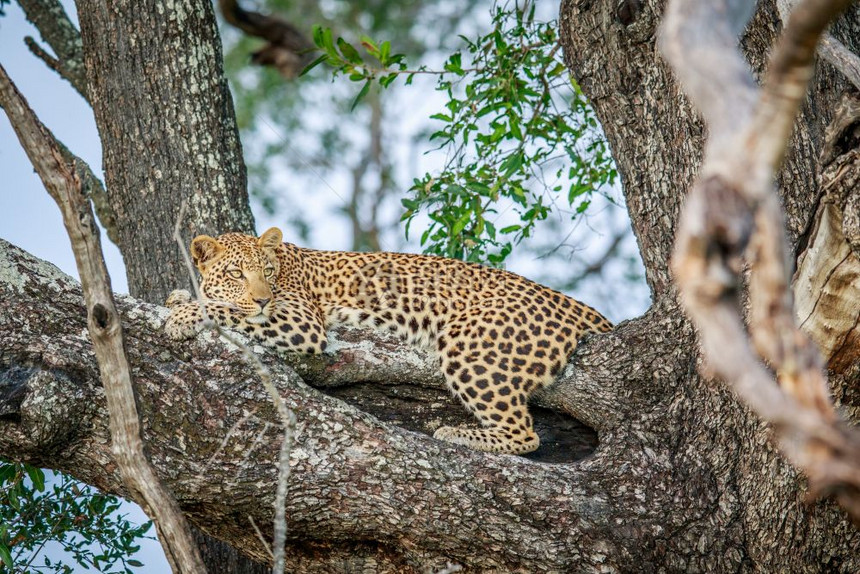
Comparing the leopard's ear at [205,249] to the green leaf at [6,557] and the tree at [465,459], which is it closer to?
the tree at [465,459]

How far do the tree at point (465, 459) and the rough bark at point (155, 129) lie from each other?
60.2 inches

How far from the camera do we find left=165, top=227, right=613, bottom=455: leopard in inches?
244

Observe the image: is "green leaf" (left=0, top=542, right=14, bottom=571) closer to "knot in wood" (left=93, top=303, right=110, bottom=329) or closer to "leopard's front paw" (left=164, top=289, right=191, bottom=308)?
"leopard's front paw" (left=164, top=289, right=191, bottom=308)

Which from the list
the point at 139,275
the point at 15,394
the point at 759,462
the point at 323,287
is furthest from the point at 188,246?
the point at 759,462

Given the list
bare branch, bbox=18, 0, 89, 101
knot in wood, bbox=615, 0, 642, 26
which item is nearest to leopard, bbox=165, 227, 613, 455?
knot in wood, bbox=615, 0, 642, 26

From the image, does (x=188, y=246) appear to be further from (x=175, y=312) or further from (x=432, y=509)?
(x=432, y=509)

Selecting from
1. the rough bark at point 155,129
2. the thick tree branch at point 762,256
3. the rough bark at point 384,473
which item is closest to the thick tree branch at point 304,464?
the rough bark at point 384,473

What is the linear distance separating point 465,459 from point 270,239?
8.09 feet

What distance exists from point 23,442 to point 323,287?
104 inches

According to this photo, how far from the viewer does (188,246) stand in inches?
279

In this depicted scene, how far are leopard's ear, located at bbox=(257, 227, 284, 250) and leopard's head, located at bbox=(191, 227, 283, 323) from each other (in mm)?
14

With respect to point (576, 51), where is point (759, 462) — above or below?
below

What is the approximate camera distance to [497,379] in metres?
6.29

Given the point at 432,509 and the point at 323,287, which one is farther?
the point at 323,287
